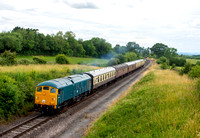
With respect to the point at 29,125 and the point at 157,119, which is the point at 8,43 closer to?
the point at 29,125

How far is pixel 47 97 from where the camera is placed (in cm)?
1708

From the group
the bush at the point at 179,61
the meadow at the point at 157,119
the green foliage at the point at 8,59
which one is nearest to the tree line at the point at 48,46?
the bush at the point at 179,61

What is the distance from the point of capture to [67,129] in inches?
570

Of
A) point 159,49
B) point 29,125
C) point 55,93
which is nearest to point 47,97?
point 55,93

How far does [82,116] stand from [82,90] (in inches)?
218

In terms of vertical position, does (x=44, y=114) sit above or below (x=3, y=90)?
below

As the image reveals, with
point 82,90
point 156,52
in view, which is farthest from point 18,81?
point 156,52

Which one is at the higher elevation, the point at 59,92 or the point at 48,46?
the point at 48,46

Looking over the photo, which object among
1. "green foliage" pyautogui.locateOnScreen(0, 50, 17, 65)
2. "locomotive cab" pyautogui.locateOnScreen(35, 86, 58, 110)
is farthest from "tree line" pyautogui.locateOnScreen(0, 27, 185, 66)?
"locomotive cab" pyautogui.locateOnScreen(35, 86, 58, 110)

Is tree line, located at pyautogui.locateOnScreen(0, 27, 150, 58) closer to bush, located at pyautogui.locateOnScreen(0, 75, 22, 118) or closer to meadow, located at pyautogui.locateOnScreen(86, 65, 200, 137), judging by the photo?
bush, located at pyautogui.locateOnScreen(0, 75, 22, 118)

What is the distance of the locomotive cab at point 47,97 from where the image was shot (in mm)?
16938

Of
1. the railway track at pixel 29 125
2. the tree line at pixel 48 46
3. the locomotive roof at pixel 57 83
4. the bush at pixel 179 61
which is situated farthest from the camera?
the bush at pixel 179 61

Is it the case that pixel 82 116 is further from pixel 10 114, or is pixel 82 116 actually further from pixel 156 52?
pixel 156 52

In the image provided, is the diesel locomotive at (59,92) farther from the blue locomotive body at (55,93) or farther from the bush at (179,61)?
the bush at (179,61)
